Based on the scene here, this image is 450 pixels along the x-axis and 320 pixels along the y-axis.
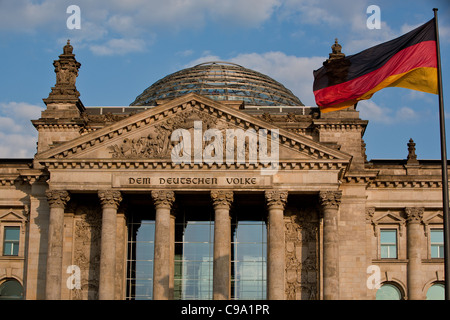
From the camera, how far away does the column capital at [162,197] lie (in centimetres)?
5809

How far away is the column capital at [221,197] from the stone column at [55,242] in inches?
413

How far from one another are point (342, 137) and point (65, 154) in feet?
69.9

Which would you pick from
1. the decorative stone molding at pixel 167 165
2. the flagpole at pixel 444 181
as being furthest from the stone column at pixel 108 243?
the flagpole at pixel 444 181

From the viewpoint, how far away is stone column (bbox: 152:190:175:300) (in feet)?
186

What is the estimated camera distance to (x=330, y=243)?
5719 cm

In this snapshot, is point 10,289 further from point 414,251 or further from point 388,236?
point 414,251

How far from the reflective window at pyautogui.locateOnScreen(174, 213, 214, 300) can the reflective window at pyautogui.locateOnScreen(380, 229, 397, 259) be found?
13.4 metres

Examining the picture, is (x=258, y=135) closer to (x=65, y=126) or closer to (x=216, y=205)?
(x=216, y=205)

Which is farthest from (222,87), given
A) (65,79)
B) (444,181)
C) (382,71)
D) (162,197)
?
(444,181)

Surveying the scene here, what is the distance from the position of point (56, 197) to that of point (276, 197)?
50.8 feet

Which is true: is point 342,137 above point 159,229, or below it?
above

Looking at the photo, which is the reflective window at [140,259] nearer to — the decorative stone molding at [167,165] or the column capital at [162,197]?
the column capital at [162,197]

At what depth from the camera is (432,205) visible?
64.6 meters
